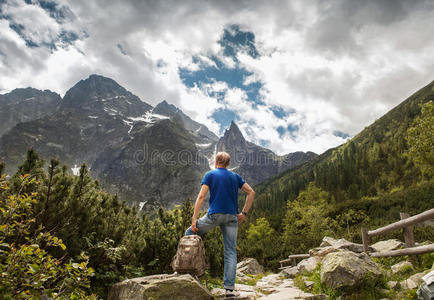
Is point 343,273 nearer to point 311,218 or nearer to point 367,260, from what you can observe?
point 367,260

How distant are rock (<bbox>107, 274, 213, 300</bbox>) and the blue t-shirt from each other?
1239 mm

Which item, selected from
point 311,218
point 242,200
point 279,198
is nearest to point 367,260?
point 311,218

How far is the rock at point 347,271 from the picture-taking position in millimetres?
4660

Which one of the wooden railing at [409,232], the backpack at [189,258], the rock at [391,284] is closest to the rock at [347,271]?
the rock at [391,284]

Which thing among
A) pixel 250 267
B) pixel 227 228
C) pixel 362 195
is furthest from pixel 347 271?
pixel 362 195

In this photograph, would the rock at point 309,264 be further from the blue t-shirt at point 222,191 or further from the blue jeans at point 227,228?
the blue t-shirt at point 222,191

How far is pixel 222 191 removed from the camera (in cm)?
466

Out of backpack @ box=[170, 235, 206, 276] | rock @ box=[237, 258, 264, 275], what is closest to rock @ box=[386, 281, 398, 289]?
backpack @ box=[170, 235, 206, 276]

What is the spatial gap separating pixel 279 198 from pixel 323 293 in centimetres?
9292

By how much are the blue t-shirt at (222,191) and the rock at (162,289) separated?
1239 millimetres

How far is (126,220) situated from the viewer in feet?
19.9

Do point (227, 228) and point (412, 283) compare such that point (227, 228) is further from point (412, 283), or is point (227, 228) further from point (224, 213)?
point (412, 283)

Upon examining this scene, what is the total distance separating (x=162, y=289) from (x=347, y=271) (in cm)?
354

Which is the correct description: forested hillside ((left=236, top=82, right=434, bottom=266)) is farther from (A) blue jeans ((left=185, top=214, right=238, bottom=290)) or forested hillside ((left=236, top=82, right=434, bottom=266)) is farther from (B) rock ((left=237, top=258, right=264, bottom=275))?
(A) blue jeans ((left=185, top=214, right=238, bottom=290))
